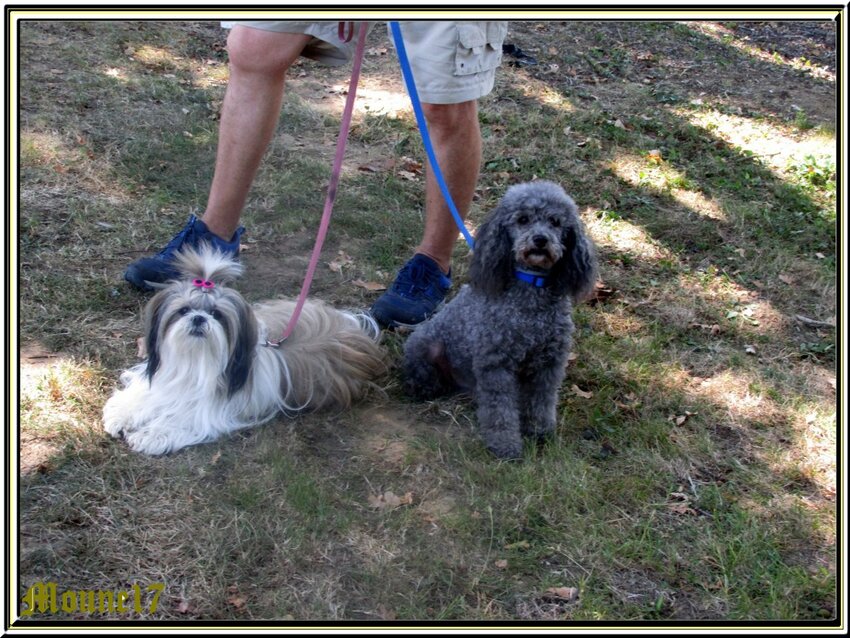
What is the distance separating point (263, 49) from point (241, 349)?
1382 millimetres

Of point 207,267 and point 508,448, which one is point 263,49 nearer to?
point 207,267

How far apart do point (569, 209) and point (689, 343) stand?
133cm

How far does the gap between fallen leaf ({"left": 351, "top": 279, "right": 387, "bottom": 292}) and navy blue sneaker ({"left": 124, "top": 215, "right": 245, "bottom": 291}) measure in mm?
688

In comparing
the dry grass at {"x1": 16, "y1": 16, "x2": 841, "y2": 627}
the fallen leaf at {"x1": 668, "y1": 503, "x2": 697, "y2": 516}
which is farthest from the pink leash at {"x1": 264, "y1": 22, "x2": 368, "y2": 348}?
the fallen leaf at {"x1": 668, "y1": 503, "x2": 697, "y2": 516}

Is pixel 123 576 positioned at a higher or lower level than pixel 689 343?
lower

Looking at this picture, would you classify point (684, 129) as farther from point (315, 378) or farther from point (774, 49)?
point (315, 378)

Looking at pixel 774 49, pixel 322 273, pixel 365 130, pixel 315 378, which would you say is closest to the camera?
pixel 315 378

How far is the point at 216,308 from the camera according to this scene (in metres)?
2.85

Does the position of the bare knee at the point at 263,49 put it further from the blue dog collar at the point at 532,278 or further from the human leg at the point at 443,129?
the blue dog collar at the point at 532,278

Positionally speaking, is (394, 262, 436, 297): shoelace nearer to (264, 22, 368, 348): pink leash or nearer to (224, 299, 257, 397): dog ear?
(264, 22, 368, 348): pink leash

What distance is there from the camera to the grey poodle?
2.84 metres

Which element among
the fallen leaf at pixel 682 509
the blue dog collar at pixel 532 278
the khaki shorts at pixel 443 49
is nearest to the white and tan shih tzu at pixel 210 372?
the blue dog collar at pixel 532 278

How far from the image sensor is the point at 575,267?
2.86 m
